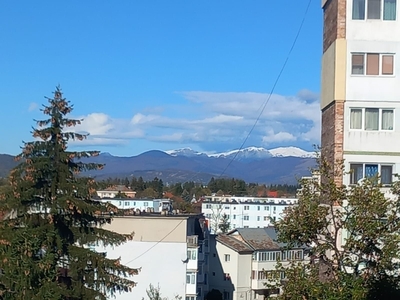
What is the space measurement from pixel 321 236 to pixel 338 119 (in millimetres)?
7249

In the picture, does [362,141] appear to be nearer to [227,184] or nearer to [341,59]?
[341,59]

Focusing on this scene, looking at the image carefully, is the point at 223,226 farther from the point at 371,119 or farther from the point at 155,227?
the point at 371,119

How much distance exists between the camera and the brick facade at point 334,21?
2103cm

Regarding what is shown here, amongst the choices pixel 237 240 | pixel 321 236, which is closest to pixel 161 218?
pixel 237 240

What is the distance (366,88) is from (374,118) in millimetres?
955

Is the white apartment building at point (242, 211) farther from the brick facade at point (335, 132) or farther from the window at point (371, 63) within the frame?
the window at point (371, 63)

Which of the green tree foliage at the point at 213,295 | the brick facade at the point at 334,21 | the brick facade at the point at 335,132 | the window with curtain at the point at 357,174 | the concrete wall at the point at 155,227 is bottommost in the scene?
the green tree foliage at the point at 213,295

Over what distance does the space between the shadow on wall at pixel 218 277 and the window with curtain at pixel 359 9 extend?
41944 mm

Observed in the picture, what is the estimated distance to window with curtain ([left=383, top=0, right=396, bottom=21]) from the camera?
20.9 m

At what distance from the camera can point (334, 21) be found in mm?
21484

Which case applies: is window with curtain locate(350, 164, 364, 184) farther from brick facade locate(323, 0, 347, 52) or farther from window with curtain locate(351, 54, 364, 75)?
brick facade locate(323, 0, 347, 52)

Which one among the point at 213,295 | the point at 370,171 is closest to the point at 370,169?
the point at 370,171

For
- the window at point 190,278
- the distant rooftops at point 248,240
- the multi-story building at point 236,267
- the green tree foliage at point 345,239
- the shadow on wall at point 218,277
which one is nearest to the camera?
the green tree foliage at point 345,239

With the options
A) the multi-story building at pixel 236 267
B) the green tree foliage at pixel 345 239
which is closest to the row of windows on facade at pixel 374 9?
the green tree foliage at pixel 345 239
